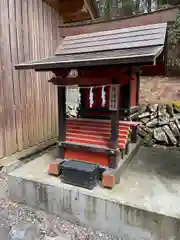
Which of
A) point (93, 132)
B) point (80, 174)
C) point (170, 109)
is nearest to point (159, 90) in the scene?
point (170, 109)

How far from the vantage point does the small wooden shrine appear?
2.31 meters

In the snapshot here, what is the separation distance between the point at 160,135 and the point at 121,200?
3.02 meters

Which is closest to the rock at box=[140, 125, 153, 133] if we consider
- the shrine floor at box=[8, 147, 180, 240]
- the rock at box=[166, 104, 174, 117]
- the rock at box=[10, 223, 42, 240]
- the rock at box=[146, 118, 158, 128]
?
the rock at box=[146, 118, 158, 128]

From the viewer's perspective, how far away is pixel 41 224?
2459mm

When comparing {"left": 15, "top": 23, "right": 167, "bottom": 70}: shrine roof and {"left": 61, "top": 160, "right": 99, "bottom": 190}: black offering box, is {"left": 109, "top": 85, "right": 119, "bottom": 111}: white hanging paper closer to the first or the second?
{"left": 15, "top": 23, "right": 167, "bottom": 70}: shrine roof

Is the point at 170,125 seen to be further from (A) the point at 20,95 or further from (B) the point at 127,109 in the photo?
(A) the point at 20,95

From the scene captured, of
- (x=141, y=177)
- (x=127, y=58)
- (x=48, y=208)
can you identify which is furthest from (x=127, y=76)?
(x=48, y=208)

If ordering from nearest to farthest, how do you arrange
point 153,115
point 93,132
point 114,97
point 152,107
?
point 114,97 < point 93,132 < point 153,115 < point 152,107

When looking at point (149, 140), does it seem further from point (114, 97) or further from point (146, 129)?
point (114, 97)

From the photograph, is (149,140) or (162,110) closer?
(149,140)

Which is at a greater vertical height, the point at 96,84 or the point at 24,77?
the point at 24,77

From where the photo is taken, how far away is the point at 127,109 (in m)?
3.40

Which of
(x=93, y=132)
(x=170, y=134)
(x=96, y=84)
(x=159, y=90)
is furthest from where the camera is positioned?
(x=159, y=90)

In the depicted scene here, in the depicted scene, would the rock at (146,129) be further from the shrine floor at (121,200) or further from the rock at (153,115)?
the shrine floor at (121,200)
